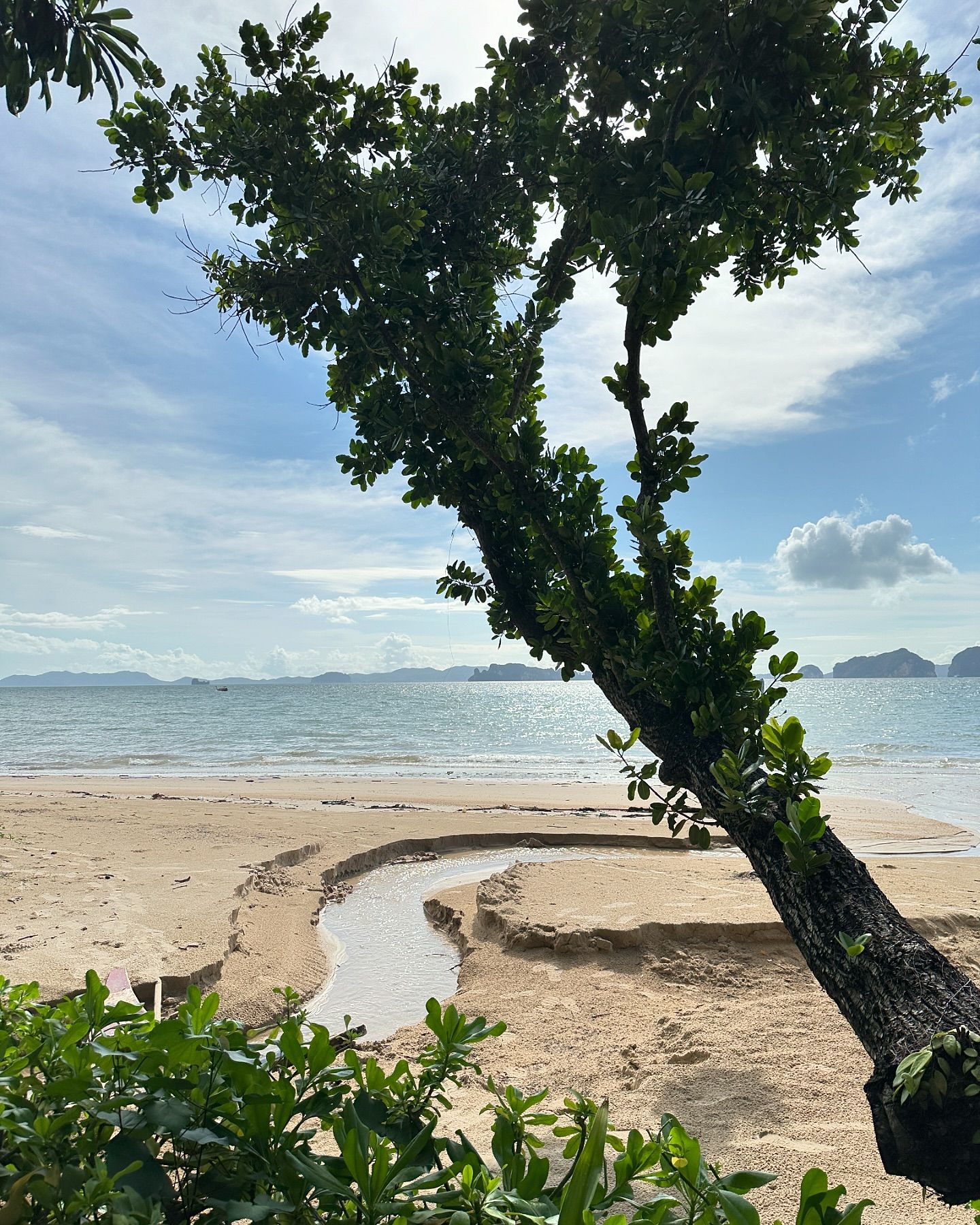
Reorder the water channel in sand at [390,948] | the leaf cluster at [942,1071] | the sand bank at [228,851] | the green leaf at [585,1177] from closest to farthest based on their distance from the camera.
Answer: the green leaf at [585,1177]
the leaf cluster at [942,1071]
the water channel in sand at [390,948]
the sand bank at [228,851]

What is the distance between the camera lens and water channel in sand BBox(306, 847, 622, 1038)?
542 cm

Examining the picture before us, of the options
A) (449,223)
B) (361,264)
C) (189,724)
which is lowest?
(189,724)

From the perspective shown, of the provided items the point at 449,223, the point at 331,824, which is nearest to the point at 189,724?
the point at 331,824

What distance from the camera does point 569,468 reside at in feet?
9.34

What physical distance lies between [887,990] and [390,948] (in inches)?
217

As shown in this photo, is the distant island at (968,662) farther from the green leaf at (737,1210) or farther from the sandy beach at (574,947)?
the green leaf at (737,1210)

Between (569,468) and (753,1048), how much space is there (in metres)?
3.53

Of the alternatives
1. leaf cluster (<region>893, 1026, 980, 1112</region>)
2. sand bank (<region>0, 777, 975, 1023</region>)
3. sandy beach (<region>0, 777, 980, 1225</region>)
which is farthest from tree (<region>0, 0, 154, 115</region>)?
sand bank (<region>0, 777, 975, 1023</region>)

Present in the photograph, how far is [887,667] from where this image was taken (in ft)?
591

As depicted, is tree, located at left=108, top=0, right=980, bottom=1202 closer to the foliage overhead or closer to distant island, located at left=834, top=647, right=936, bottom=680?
the foliage overhead

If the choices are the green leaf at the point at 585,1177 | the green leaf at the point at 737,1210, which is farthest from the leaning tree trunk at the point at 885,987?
the green leaf at the point at 585,1177

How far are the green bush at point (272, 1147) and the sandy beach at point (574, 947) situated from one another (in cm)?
231

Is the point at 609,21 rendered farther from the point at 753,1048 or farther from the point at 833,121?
the point at 753,1048

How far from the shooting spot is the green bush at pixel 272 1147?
3.38ft
